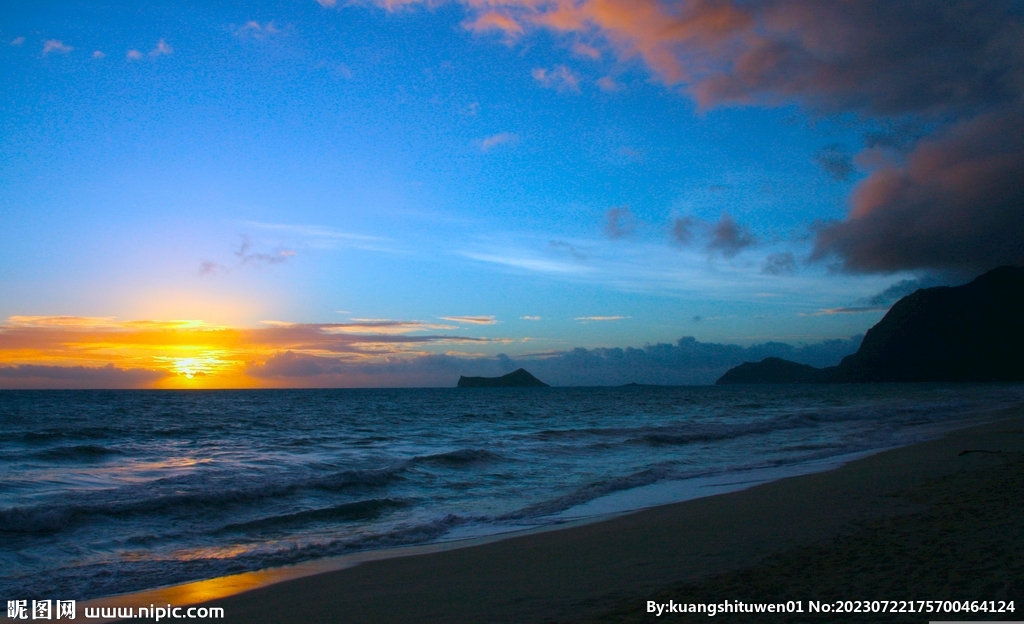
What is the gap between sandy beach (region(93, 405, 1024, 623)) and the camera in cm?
603

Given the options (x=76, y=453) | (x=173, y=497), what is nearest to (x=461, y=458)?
(x=173, y=497)

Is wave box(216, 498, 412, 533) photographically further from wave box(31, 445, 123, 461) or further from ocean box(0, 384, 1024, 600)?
wave box(31, 445, 123, 461)

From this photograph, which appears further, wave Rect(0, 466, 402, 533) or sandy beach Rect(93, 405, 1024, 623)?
wave Rect(0, 466, 402, 533)

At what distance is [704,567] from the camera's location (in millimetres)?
7398

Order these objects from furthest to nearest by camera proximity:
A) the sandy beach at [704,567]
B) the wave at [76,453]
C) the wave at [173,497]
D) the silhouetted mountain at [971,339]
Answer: the silhouetted mountain at [971,339], the wave at [76,453], the wave at [173,497], the sandy beach at [704,567]

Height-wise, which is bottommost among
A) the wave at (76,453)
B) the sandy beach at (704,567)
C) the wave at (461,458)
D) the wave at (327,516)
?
the wave at (76,453)

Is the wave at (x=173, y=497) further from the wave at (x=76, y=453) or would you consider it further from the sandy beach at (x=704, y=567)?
the wave at (x=76, y=453)

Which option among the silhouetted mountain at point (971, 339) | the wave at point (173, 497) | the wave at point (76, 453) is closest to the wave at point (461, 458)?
the wave at point (173, 497)

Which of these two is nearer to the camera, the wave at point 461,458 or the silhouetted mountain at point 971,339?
the wave at point 461,458

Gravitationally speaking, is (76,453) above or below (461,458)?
below

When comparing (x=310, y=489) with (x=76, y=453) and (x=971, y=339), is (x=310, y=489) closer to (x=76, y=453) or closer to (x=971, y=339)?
(x=76, y=453)

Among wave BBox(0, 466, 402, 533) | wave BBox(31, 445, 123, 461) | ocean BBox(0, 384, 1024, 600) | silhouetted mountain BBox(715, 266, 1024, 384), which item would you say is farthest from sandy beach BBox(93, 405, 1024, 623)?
silhouetted mountain BBox(715, 266, 1024, 384)

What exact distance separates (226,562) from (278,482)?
24.9 ft

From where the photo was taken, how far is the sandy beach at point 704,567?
6027 millimetres
